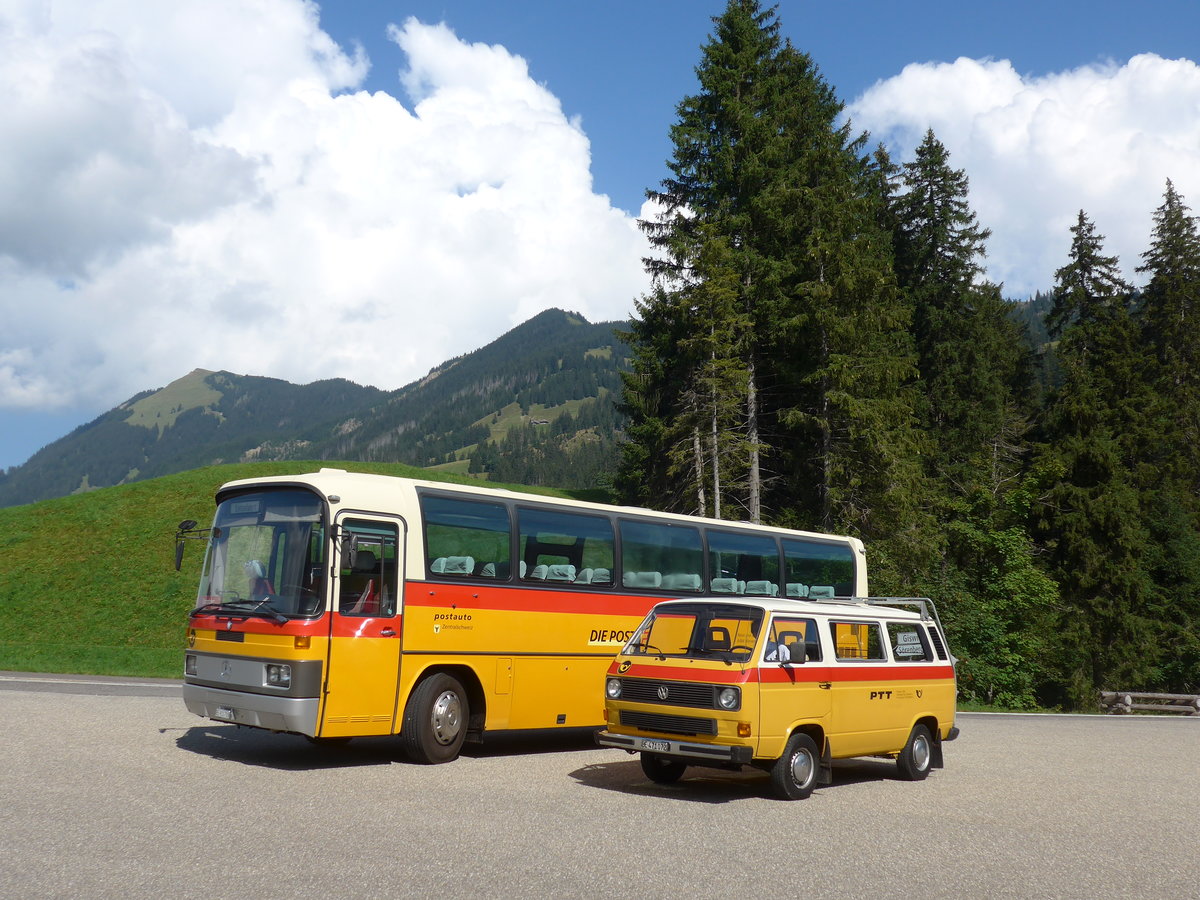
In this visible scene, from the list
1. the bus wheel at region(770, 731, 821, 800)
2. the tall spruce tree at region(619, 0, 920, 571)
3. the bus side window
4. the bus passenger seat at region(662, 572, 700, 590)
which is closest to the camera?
the bus wheel at region(770, 731, 821, 800)

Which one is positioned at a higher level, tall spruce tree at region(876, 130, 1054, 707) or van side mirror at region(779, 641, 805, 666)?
tall spruce tree at region(876, 130, 1054, 707)

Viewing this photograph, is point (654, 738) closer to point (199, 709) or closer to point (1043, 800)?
point (1043, 800)

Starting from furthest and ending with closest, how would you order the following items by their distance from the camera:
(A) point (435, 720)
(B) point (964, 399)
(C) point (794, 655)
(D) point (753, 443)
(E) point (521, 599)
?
(B) point (964, 399)
(D) point (753, 443)
(E) point (521, 599)
(A) point (435, 720)
(C) point (794, 655)

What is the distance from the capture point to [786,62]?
43.6 m

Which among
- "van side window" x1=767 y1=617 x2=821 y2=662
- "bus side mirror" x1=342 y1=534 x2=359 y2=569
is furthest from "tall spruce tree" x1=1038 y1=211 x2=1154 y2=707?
"bus side mirror" x1=342 y1=534 x2=359 y2=569

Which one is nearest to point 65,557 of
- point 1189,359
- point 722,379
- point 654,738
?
point 722,379

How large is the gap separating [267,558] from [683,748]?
5352mm

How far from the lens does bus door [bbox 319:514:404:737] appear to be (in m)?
11.6

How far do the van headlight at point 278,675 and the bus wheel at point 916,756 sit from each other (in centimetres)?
752

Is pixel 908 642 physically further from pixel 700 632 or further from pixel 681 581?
pixel 681 581

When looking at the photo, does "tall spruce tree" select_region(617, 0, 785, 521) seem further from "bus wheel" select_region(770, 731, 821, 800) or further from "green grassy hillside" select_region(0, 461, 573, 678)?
"bus wheel" select_region(770, 731, 821, 800)

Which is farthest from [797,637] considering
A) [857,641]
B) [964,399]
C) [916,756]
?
[964,399]

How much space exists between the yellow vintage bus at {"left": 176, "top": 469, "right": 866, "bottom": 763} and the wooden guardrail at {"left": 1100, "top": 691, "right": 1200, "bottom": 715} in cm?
2537

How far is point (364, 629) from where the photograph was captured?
1194 cm
